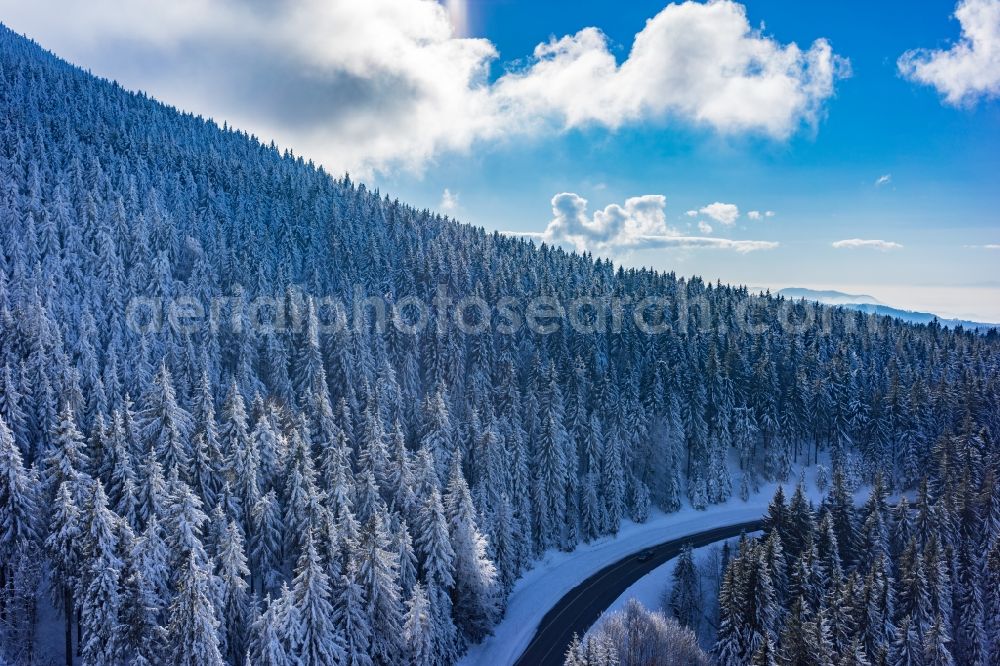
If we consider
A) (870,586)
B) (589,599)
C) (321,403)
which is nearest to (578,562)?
(589,599)

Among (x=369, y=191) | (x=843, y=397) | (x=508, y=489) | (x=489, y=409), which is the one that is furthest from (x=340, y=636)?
Answer: (x=369, y=191)

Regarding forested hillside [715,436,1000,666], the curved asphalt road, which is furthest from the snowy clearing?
forested hillside [715,436,1000,666]

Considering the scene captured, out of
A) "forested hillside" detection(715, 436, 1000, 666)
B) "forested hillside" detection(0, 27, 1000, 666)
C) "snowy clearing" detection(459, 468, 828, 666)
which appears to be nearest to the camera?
"forested hillside" detection(0, 27, 1000, 666)

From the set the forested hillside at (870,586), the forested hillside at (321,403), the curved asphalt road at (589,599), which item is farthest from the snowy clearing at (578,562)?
the forested hillside at (870,586)

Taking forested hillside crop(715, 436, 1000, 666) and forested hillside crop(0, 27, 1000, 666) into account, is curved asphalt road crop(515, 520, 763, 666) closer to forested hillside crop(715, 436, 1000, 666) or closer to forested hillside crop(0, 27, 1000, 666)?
forested hillside crop(0, 27, 1000, 666)

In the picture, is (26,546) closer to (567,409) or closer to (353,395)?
(353,395)
